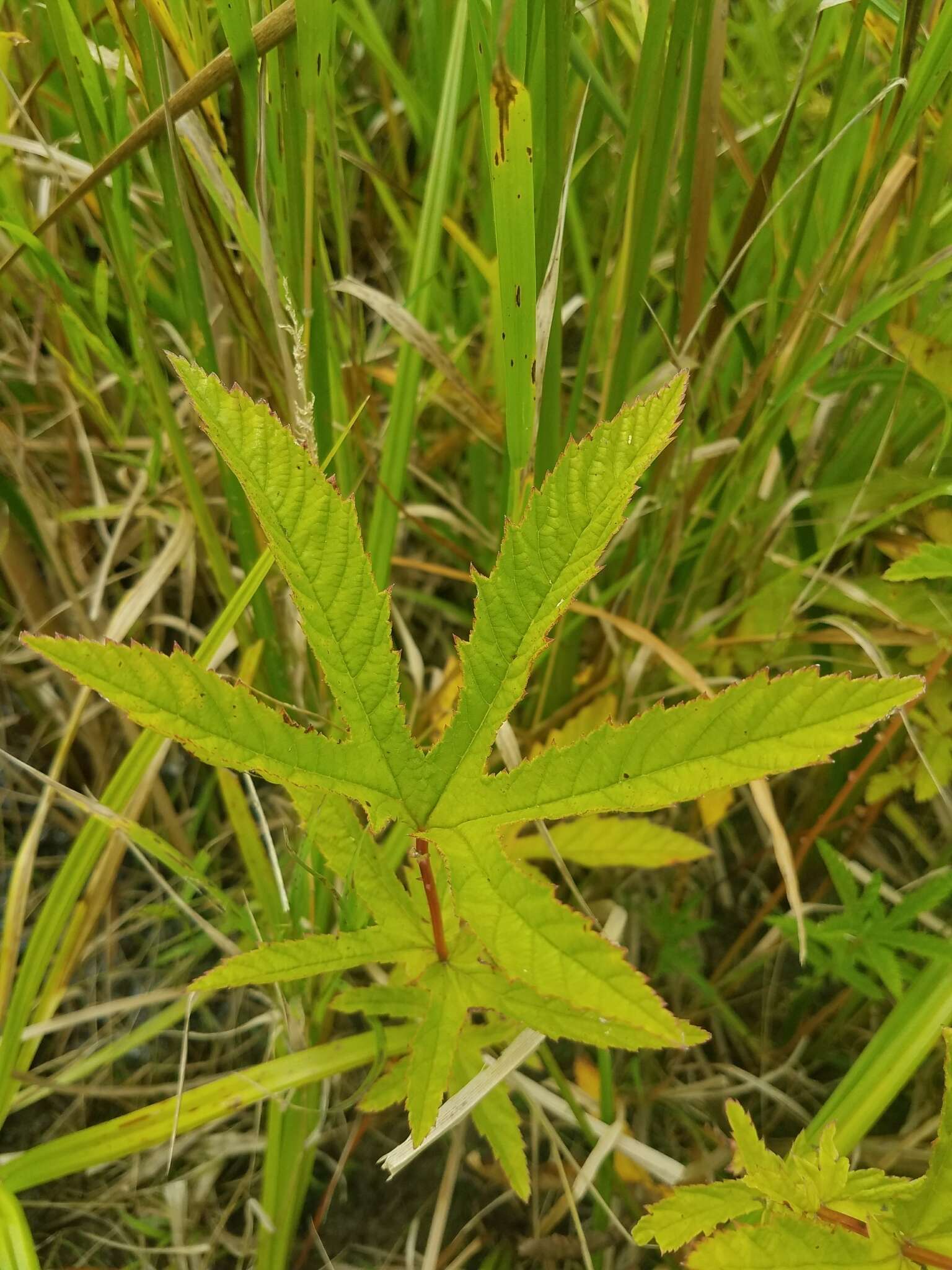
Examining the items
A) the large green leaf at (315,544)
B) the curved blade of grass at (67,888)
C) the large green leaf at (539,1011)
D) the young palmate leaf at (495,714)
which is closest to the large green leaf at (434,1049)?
the large green leaf at (539,1011)

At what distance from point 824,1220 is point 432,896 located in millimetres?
313

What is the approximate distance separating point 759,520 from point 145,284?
72 cm

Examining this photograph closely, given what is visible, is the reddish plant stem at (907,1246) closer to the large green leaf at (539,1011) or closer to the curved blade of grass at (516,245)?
the large green leaf at (539,1011)

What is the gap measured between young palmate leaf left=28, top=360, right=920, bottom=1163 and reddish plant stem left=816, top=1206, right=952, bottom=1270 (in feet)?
0.52

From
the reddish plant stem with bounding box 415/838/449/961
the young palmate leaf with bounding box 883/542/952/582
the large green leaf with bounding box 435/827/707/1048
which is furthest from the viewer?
the young palmate leaf with bounding box 883/542/952/582

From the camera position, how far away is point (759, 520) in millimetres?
1017

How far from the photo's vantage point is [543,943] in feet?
1.59

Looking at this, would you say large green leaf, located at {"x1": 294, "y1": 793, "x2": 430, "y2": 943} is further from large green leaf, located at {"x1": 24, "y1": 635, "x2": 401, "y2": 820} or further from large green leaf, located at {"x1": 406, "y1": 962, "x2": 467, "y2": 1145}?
large green leaf, located at {"x1": 24, "y1": 635, "x2": 401, "y2": 820}

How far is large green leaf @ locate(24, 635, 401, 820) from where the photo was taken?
18.2 inches

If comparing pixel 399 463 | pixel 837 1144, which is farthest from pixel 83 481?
pixel 837 1144

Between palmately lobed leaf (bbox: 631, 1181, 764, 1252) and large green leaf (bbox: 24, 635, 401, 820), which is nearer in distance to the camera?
large green leaf (bbox: 24, 635, 401, 820)

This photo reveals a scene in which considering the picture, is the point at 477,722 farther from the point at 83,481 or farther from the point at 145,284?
the point at 83,481

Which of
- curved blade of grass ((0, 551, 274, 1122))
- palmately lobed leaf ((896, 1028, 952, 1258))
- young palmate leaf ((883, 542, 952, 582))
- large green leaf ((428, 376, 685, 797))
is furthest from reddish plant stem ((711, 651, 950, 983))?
curved blade of grass ((0, 551, 274, 1122))

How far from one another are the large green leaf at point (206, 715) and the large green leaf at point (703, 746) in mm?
99
